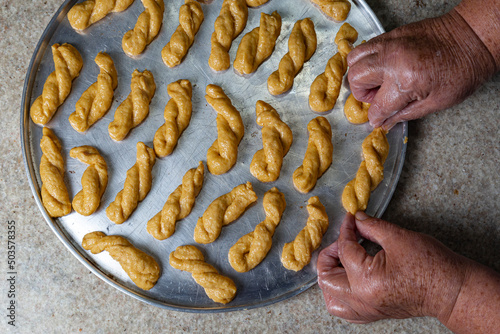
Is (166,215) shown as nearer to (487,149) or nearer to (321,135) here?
(321,135)

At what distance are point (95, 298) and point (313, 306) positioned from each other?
77cm

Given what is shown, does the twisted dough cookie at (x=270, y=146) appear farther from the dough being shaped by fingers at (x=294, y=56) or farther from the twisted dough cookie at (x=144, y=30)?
the twisted dough cookie at (x=144, y=30)

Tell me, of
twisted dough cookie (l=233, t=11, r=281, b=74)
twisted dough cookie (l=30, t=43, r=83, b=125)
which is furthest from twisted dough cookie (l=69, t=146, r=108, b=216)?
twisted dough cookie (l=233, t=11, r=281, b=74)

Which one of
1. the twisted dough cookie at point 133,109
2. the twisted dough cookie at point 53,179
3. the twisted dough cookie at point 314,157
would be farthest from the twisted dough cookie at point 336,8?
the twisted dough cookie at point 53,179

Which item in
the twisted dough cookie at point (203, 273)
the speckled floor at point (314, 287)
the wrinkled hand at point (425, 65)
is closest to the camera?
the wrinkled hand at point (425, 65)

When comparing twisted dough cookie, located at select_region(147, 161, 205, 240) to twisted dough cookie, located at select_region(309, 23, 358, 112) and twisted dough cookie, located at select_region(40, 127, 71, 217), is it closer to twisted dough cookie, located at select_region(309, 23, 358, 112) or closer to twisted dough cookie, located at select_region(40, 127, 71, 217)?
twisted dough cookie, located at select_region(40, 127, 71, 217)

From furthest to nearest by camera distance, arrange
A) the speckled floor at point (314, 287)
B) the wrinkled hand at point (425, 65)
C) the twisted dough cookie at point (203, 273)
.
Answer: the speckled floor at point (314, 287), the twisted dough cookie at point (203, 273), the wrinkled hand at point (425, 65)

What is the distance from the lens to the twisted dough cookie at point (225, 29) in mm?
1417

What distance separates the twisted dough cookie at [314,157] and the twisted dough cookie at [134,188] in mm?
506

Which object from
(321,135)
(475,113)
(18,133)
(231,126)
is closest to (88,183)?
(18,133)

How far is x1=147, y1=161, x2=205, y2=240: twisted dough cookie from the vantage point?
1.33 meters

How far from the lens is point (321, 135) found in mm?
1365

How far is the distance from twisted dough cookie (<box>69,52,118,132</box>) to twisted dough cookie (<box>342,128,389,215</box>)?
0.89 meters

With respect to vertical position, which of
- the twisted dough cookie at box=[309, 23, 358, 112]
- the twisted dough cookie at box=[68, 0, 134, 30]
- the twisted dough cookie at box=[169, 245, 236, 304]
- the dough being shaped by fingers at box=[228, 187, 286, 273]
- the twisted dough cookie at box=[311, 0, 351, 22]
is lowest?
the twisted dough cookie at box=[169, 245, 236, 304]
